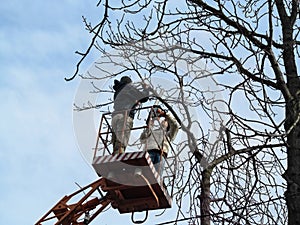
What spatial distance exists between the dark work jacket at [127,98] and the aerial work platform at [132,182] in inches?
25.7

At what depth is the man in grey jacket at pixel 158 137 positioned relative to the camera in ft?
31.6

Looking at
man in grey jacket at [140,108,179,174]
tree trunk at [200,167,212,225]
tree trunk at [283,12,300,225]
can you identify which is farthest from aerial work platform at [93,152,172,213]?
tree trunk at [283,12,300,225]

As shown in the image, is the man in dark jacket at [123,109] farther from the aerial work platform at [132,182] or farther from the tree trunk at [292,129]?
the tree trunk at [292,129]

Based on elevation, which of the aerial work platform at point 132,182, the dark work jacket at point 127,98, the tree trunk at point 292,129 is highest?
the dark work jacket at point 127,98

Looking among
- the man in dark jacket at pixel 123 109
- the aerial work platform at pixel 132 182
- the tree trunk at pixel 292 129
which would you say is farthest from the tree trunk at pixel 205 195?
the man in dark jacket at pixel 123 109

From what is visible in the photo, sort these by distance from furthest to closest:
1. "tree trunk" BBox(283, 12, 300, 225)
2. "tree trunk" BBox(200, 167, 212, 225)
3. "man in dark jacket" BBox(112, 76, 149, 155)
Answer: "man in dark jacket" BBox(112, 76, 149, 155), "tree trunk" BBox(200, 167, 212, 225), "tree trunk" BBox(283, 12, 300, 225)

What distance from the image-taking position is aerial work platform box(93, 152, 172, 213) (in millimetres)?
9477

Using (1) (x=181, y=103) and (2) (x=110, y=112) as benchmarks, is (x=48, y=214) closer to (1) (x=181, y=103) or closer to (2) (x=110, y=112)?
(2) (x=110, y=112)

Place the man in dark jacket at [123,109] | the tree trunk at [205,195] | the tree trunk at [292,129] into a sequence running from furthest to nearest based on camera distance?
the man in dark jacket at [123,109], the tree trunk at [205,195], the tree trunk at [292,129]

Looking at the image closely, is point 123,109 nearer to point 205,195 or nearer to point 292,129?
point 205,195

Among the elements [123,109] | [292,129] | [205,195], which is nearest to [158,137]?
[123,109]

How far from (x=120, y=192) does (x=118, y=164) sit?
32.9 inches

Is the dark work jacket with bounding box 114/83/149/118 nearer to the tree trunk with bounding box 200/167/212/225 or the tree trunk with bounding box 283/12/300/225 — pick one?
the tree trunk with bounding box 200/167/212/225

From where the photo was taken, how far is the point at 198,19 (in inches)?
284
